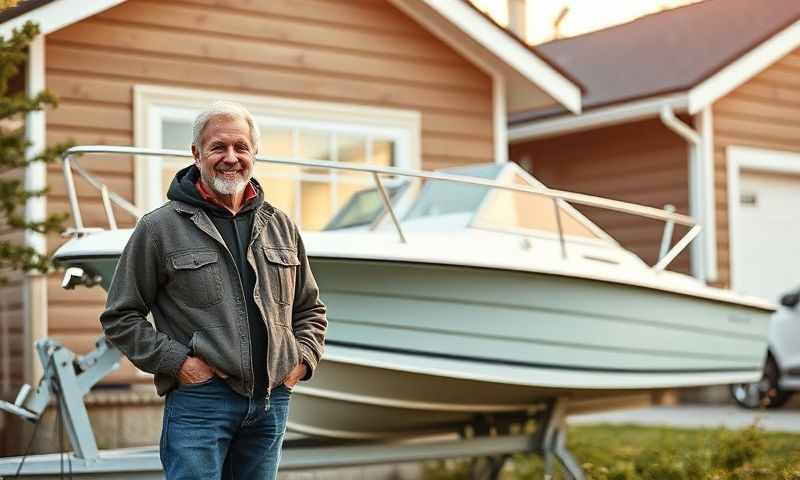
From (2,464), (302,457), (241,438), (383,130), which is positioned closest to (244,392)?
(241,438)

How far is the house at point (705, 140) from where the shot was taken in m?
12.7

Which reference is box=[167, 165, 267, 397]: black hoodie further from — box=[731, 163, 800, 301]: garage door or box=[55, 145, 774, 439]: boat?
box=[731, 163, 800, 301]: garage door

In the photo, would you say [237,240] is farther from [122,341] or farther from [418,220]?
[418,220]

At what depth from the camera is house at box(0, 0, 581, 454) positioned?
8.55 meters

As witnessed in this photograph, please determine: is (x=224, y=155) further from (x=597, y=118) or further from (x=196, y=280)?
(x=597, y=118)

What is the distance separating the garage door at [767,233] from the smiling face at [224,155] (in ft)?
33.8

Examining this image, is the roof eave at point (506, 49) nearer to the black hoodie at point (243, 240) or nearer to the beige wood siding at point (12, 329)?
the beige wood siding at point (12, 329)

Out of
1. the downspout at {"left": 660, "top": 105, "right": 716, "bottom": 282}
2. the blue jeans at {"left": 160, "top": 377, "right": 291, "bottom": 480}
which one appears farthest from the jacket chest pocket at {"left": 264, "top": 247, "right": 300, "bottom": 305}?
the downspout at {"left": 660, "top": 105, "right": 716, "bottom": 282}

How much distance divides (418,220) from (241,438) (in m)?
3.99

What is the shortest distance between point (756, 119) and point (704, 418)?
13.1ft

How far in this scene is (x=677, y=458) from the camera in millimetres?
7375

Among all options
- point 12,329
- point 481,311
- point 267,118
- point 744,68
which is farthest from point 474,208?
point 744,68

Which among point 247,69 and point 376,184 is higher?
point 247,69

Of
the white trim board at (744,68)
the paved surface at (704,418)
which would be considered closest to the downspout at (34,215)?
the paved surface at (704,418)
